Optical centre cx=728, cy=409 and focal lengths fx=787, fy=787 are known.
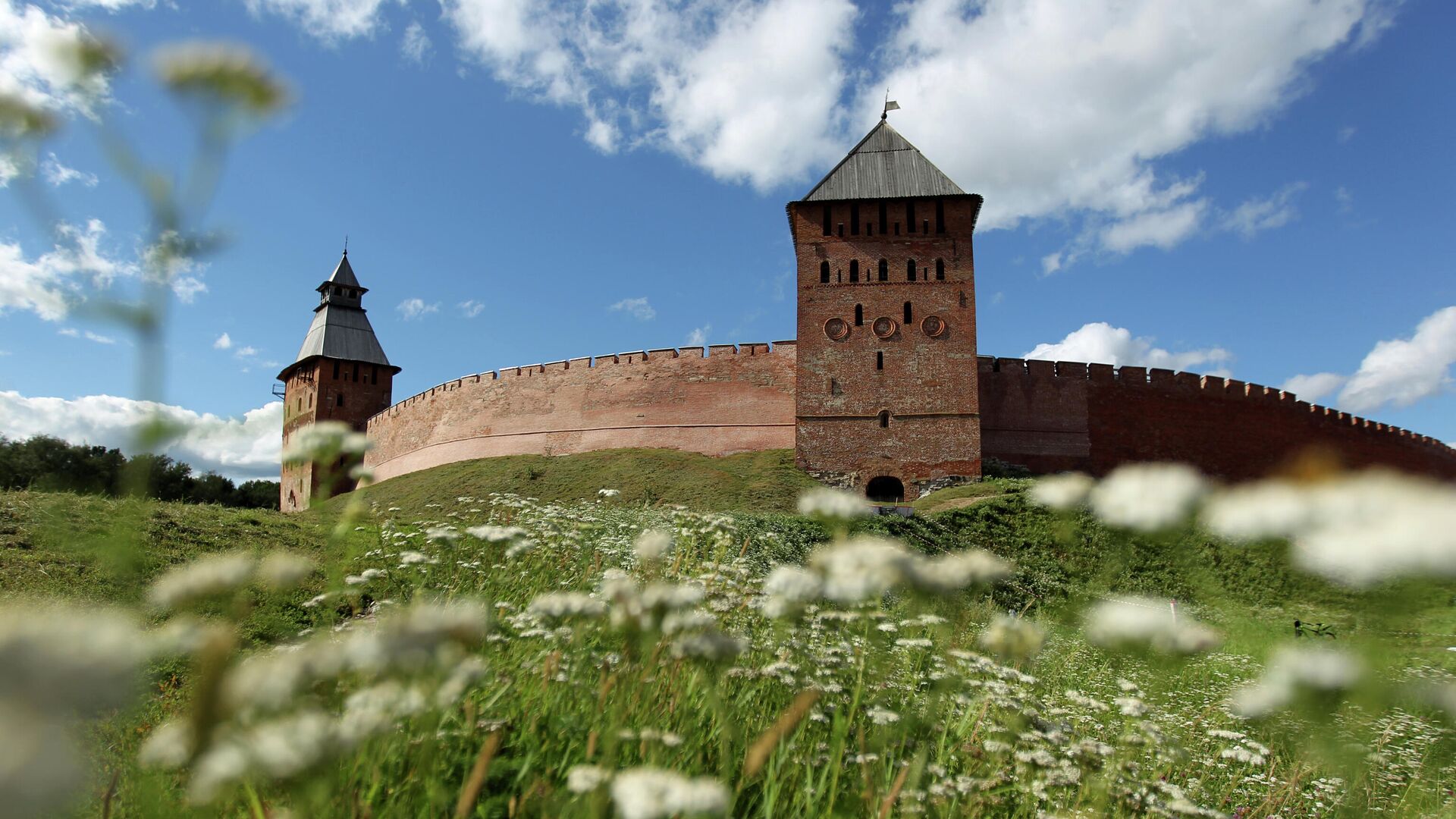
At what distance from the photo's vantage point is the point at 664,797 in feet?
3.51

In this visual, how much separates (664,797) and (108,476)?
5.03 feet

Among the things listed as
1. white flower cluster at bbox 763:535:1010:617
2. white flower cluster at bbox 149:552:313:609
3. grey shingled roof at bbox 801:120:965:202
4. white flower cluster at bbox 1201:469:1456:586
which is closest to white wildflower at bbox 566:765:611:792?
white flower cluster at bbox 763:535:1010:617

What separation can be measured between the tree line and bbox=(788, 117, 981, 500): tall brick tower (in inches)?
536

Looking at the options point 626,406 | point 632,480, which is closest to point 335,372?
point 626,406

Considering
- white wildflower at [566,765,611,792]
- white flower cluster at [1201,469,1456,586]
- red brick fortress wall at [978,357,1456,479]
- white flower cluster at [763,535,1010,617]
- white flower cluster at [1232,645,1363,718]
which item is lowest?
white wildflower at [566,765,611,792]

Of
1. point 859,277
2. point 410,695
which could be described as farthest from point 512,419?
point 410,695

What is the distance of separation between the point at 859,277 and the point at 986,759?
65.9 ft

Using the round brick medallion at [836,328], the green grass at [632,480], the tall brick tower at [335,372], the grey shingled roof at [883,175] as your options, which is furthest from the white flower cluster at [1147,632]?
the tall brick tower at [335,372]

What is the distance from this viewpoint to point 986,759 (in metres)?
2.28

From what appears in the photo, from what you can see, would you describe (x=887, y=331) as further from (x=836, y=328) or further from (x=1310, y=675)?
(x=1310, y=675)

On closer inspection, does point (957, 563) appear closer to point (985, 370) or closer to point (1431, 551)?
point (1431, 551)

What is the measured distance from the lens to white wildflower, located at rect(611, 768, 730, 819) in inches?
40.3

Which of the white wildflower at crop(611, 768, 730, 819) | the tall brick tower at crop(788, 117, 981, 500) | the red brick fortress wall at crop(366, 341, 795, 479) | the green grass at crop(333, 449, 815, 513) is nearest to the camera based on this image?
the white wildflower at crop(611, 768, 730, 819)

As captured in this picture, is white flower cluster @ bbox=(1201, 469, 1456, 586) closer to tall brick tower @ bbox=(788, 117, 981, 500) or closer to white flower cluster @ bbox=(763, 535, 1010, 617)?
white flower cluster @ bbox=(763, 535, 1010, 617)
